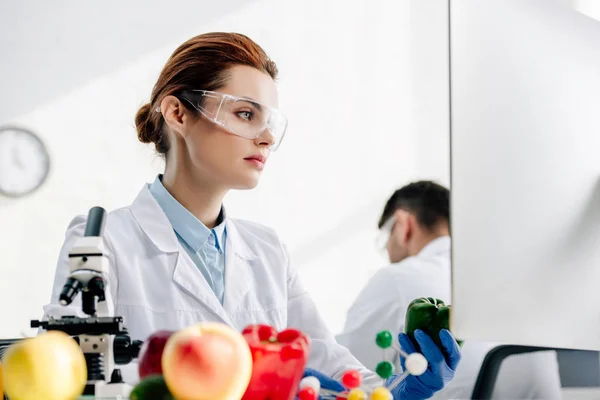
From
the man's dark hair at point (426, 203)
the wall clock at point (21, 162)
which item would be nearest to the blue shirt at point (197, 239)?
the man's dark hair at point (426, 203)

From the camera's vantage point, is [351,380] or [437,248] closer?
[351,380]

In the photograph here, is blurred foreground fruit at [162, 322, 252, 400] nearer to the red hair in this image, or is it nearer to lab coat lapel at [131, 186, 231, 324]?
lab coat lapel at [131, 186, 231, 324]

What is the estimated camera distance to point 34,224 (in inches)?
163

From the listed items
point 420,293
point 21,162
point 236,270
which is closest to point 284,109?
point 21,162

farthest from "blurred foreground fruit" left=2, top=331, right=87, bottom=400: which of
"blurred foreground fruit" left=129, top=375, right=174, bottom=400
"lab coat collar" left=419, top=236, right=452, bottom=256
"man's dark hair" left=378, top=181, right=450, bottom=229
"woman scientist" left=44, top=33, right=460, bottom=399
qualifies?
"man's dark hair" left=378, top=181, right=450, bottom=229

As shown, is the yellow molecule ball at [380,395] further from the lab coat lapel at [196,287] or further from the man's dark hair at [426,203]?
the man's dark hair at [426,203]

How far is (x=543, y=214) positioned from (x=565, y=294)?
0.37 feet

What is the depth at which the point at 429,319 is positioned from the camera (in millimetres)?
1288

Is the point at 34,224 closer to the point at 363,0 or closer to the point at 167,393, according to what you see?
the point at 363,0

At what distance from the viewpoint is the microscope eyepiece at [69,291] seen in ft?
3.09

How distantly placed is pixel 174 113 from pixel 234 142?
21 cm

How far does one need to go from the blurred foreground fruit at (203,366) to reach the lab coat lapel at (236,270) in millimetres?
998

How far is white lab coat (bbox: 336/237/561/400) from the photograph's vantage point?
2.83 metres

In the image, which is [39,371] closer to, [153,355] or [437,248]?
[153,355]
